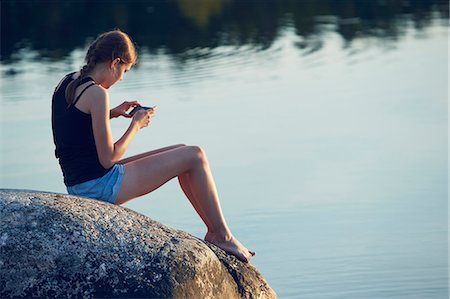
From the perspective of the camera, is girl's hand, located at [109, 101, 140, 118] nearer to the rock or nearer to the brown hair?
the brown hair

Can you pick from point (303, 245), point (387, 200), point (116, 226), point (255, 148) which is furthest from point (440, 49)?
point (116, 226)

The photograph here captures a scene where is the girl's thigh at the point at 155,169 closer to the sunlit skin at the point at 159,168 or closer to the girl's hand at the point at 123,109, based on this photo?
the sunlit skin at the point at 159,168

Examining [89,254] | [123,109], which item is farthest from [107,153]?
[89,254]

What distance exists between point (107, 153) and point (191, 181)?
22.9 inches

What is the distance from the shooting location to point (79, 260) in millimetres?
6406

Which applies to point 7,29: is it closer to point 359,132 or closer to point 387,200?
point 359,132

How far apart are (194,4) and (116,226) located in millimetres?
21051

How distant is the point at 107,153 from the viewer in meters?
7.12

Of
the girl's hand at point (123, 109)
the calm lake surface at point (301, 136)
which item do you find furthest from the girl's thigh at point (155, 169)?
the calm lake surface at point (301, 136)

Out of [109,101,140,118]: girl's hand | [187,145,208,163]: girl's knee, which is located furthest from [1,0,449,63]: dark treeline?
[187,145,208,163]: girl's knee

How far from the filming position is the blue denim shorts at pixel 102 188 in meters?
7.19

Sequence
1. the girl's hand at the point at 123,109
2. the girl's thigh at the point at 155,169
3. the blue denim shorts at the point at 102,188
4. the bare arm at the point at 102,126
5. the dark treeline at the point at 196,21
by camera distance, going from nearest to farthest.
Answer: the bare arm at the point at 102,126 < the blue denim shorts at the point at 102,188 < the girl's thigh at the point at 155,169 < the girl's hand at the point at 123,109 < the dark treeline at the point at 196,21

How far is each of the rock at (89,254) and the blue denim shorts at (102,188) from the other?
0.39 meters

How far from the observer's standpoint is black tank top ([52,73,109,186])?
7.12 metres
